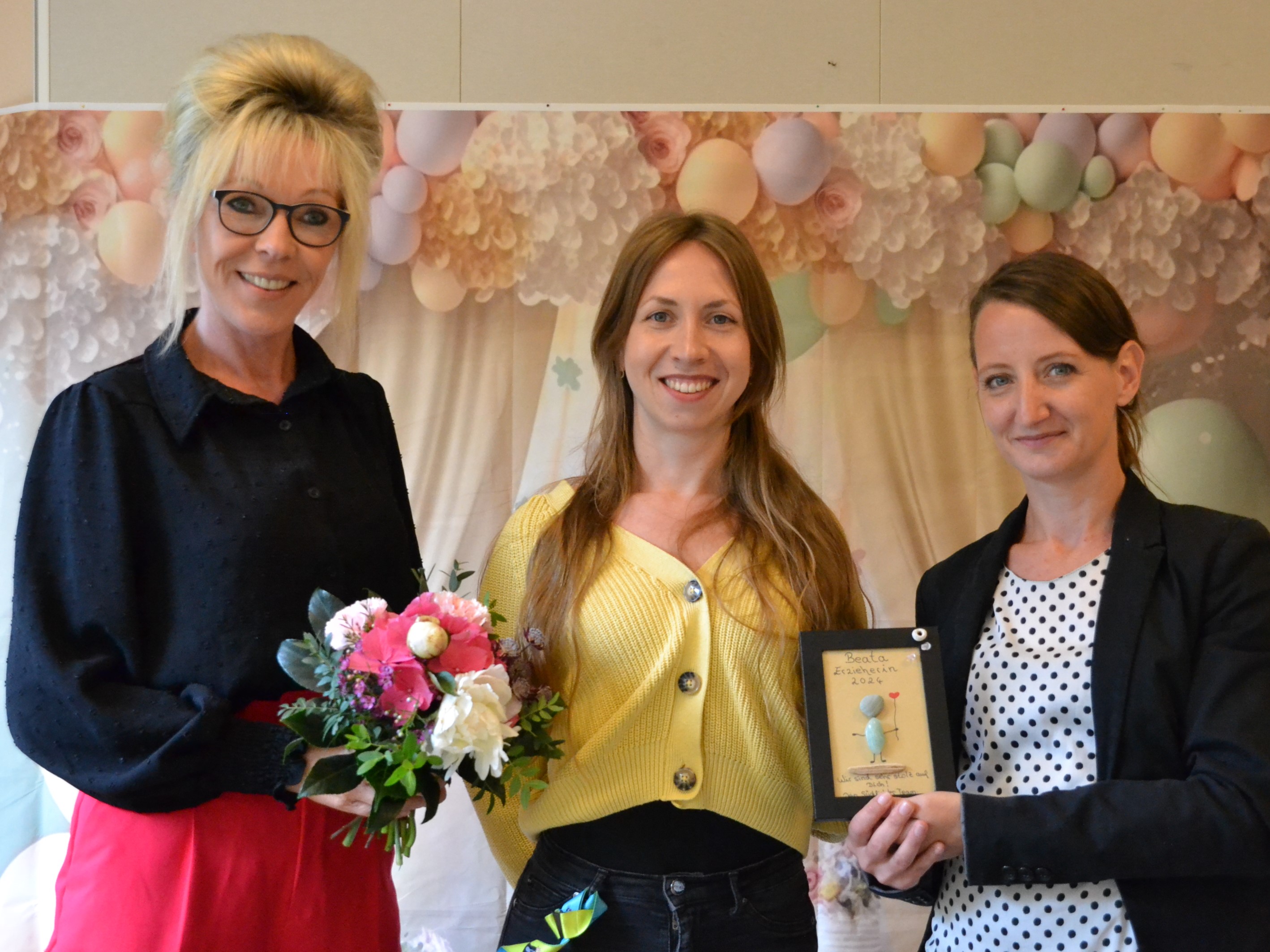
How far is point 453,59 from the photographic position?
338cm

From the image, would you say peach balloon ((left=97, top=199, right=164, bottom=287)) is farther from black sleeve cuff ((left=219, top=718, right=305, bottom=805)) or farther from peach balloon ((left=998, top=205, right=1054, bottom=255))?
peach balloon ((left=998, top=205, right=1054, bottom=255))

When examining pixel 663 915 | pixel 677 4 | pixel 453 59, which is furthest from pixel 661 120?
pixel 663 915

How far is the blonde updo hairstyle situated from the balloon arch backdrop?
1.38m

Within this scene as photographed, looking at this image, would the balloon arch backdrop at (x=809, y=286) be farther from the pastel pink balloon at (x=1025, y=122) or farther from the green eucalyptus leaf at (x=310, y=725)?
the green eucalyptus leaf at (x=310, y=725)

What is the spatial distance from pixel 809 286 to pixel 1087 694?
1747 millimetres

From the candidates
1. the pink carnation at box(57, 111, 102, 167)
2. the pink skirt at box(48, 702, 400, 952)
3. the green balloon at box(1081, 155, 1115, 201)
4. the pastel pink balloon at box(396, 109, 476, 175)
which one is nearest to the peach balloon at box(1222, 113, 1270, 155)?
the green balloon at box(1081, 155, 1115, 201)

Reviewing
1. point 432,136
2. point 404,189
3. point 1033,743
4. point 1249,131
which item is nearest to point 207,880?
point 1033,743

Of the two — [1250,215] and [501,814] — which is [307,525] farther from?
[1250,215]

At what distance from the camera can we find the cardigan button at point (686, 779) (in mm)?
1850

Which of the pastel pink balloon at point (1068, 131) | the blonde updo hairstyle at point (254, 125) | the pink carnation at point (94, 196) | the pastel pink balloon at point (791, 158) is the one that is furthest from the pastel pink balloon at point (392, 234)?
the pastel pink balloon at point (1068, 131)

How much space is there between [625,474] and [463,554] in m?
1.25

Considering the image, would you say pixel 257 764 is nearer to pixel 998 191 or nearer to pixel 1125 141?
pixel 998 191

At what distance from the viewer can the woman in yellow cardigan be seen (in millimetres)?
1858

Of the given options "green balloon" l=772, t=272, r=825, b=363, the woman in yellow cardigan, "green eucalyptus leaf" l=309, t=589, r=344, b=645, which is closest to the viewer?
"green eucalyptus leaf" l=309, t=589, r=344, b=645
